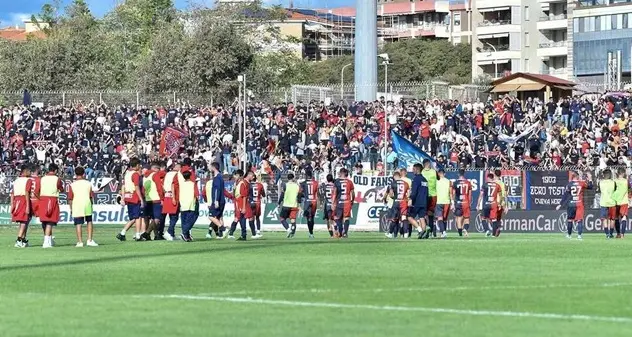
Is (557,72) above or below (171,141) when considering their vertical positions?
above

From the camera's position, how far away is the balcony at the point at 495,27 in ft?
434

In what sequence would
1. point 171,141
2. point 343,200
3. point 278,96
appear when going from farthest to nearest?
point 278,96
point 171,141
point 343,200

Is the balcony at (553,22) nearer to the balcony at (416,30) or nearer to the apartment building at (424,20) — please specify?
the apartment building at (424,20)

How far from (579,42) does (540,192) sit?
6869 centimetres


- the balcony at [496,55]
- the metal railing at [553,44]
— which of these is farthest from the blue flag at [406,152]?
the balcony at [496,55]

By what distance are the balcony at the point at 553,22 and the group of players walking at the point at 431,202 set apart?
85572 millimetres

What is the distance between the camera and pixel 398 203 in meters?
38.8

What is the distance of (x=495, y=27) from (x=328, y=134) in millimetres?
74562

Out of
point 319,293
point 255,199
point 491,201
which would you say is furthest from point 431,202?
point 319,293

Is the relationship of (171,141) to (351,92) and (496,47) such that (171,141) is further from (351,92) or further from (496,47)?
(496,47)

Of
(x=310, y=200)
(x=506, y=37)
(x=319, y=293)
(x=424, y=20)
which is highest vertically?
(x=424, y=20)

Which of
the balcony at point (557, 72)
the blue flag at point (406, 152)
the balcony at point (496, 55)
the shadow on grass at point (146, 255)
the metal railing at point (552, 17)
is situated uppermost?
the metal railing at point (552, 17)

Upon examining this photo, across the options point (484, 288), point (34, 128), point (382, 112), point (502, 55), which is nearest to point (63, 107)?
point (34, 128)

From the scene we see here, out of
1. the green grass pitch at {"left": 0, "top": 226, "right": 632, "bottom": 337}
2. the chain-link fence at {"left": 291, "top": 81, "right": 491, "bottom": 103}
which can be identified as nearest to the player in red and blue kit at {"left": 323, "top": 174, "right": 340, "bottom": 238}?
the green grass pitch at {"left": 0, "top": 226, "right": 632, "bottom": 337}
